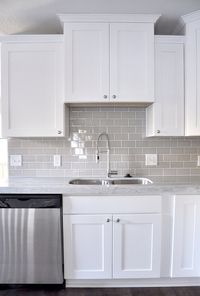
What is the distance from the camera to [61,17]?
1.86 metres

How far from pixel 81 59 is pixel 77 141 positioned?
82cm

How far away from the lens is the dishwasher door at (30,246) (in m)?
1.68

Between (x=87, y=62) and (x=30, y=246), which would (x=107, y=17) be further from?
(x=30, y=246)

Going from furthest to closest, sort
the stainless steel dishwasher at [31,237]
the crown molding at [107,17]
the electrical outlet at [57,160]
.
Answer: the electrical outlet at [57,160]
the crown molding at [107,17]
the stainless steel dishwasher at [31,237]

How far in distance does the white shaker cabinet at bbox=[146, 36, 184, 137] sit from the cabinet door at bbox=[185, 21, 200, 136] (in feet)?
0.15

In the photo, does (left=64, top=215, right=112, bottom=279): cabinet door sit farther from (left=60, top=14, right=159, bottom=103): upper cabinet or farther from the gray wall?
(left=60, top=14, right=159, bottom=103): upper cabinet

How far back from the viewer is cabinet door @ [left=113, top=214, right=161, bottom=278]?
1717 mm

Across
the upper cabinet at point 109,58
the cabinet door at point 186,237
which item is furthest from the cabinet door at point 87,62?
the cabinet door at point 186,237

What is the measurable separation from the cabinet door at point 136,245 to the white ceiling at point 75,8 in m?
1.76

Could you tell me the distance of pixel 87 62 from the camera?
1.89 m

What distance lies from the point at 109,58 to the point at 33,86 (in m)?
0.74

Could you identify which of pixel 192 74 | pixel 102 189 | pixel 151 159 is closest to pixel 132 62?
pixel 192 74

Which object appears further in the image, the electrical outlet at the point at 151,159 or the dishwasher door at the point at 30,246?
the electrical outlet at the point at 151,159

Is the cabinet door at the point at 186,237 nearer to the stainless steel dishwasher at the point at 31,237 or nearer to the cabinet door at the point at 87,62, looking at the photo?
the stainless steel dishwasher at the point at 31,237
